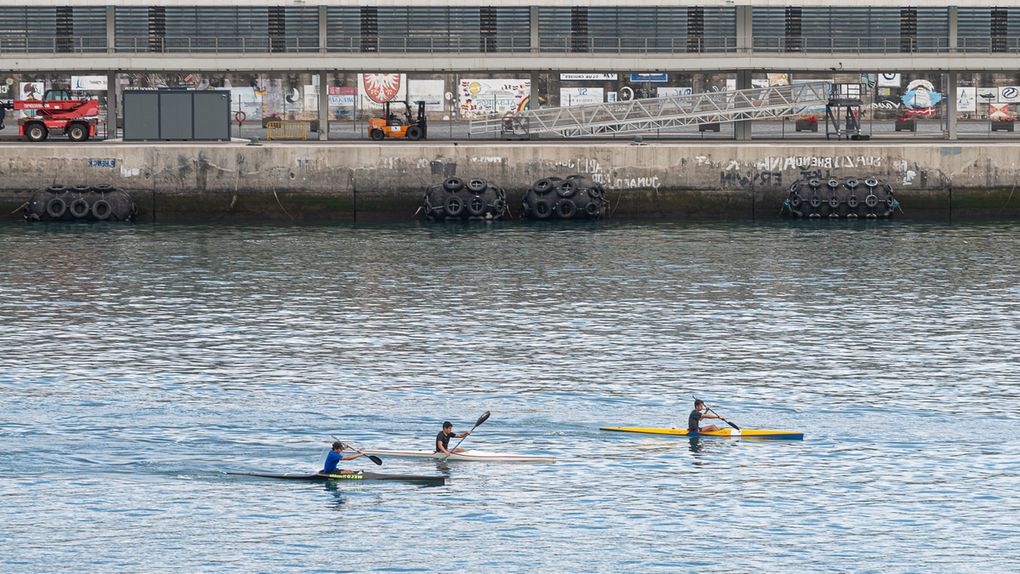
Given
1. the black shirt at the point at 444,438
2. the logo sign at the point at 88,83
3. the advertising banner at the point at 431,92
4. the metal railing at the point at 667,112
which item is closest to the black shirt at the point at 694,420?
the black shirt at the point at 444,438

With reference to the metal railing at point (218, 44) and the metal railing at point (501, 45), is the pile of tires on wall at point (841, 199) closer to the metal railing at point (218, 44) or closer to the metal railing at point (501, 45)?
the metal railing at point (501, 45)

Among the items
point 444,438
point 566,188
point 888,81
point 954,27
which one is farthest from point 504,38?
point 444,438

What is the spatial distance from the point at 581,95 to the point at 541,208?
3215cm

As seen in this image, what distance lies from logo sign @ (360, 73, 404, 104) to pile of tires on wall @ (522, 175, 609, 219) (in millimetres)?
40646

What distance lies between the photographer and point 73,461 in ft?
143

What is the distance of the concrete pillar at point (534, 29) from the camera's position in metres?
104

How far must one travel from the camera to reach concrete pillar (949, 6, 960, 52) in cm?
10469

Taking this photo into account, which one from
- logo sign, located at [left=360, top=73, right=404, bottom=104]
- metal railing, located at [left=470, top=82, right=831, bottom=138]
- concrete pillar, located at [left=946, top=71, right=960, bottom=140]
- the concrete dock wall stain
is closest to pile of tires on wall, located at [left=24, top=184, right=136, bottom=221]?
the concrete dock wall stain

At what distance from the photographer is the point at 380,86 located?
13338 cm

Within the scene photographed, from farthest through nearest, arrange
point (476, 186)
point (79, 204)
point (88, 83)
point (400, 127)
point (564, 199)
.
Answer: point (88, 83)
point (400, 127)
point (564, 199)
point (476, 186)
point (79, 204)

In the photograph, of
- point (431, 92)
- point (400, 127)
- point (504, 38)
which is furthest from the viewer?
point (431, 92)

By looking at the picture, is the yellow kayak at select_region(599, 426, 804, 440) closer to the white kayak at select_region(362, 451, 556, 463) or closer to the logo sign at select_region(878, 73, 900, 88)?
the white kayak at select_region(362, 451, 556, 463)

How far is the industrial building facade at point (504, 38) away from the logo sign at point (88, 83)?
110 feet

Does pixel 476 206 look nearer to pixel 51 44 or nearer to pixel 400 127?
pixel 400 127
